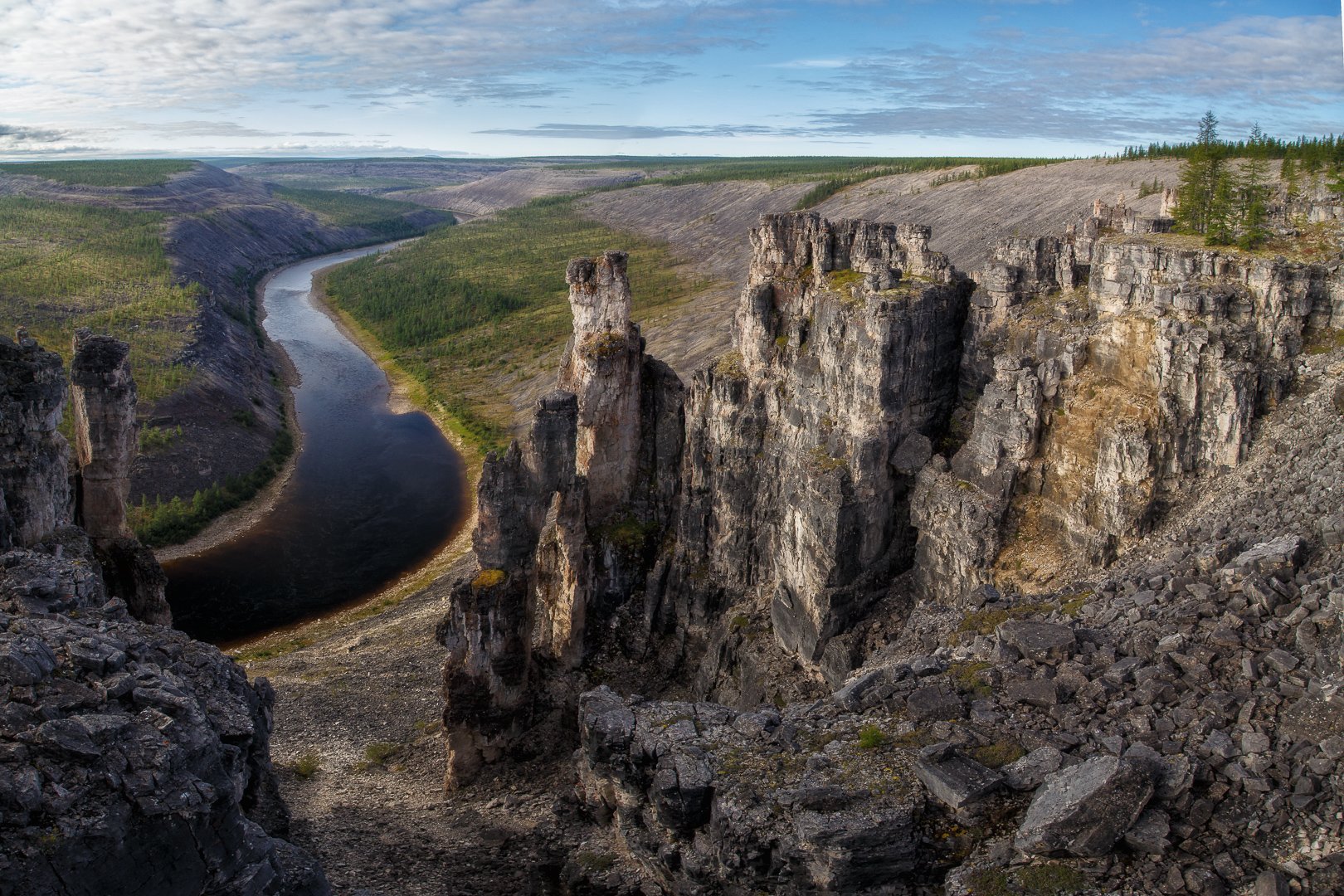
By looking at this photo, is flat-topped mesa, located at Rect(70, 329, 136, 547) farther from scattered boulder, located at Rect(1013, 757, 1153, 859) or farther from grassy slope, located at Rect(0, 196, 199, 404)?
grassy slope, located at Rect(0, 196, 199, 404)

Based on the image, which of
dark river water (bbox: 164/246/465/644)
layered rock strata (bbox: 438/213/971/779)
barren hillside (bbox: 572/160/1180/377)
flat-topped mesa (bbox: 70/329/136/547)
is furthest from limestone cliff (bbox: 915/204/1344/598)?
barren hillside (bbox: 572/160/1180/377)

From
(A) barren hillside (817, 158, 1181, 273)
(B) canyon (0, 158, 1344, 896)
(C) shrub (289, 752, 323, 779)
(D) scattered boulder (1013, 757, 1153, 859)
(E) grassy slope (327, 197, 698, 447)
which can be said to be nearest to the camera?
(D) scattered boulder (1013, 757, 1153, 859)

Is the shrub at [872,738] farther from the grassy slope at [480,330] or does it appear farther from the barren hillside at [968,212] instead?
the grassy slope at [480,330]

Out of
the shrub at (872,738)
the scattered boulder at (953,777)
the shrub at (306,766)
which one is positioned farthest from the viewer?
the shrub at (306,766)

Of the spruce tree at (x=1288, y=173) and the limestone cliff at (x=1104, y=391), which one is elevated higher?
the spruce tree at (x=1288, y=173)

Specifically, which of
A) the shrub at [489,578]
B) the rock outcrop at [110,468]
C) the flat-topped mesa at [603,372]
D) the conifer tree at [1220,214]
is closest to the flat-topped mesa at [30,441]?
the rock outcrop at [110,468]

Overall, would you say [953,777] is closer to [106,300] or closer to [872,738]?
[872,738]

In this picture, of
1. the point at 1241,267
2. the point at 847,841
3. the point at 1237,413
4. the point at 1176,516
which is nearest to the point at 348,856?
the point at 847,841
